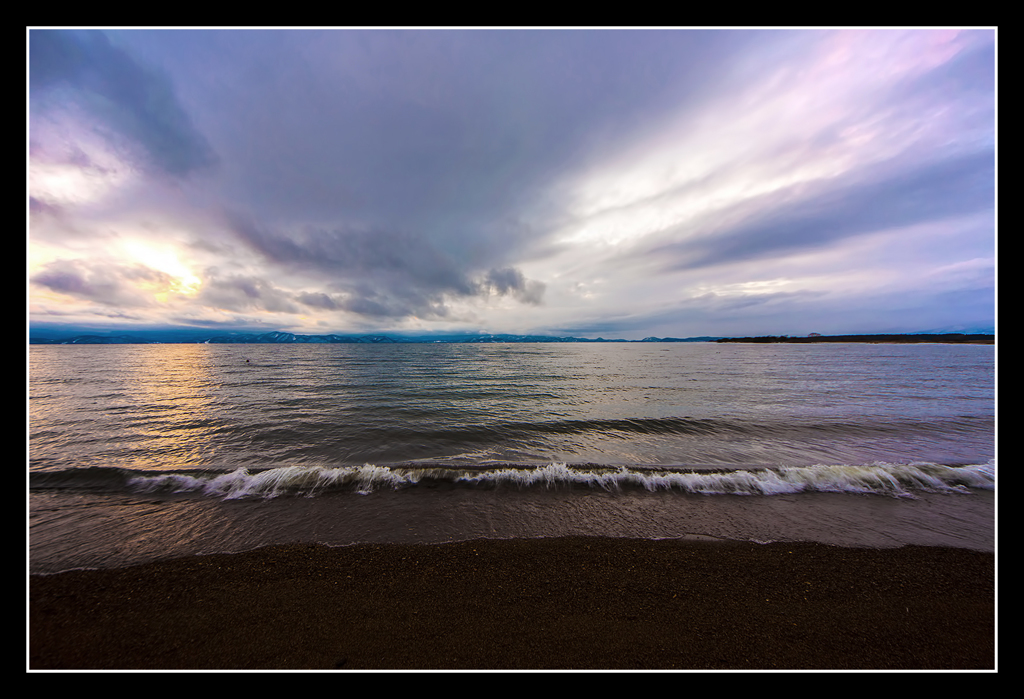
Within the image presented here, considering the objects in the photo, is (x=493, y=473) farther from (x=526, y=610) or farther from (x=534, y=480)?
(x=526, y=610)

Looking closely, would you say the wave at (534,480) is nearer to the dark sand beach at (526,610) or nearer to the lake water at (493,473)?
the lake water at (493,473)

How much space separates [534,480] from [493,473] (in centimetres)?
135

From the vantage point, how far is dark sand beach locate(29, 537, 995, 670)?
13.3ft

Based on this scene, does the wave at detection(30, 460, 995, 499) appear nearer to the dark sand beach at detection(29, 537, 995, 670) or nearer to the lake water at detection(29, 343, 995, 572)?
the lake water at detection(29, 343, 995, 572)

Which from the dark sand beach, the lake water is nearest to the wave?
Result: the lake water

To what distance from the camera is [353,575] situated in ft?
18.3

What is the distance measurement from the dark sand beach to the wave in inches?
122

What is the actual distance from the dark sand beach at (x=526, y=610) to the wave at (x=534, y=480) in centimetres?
309

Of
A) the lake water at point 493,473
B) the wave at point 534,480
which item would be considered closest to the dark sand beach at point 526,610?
the lake water at point 493,473

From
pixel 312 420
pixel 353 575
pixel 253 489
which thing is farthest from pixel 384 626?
pixel 312 420

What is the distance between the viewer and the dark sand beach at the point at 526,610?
4062mm

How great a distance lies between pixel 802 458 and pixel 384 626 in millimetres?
15666
